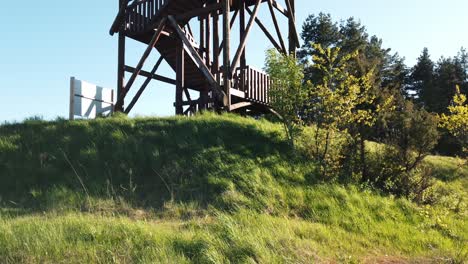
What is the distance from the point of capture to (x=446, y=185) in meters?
10.9

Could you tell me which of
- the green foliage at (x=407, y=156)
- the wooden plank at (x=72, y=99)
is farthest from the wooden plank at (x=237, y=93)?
the green foliage at (x=407, y=156)

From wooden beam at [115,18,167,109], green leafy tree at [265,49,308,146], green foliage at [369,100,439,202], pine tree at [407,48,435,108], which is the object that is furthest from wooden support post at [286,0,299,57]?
pine tree at [407,48,435,108]

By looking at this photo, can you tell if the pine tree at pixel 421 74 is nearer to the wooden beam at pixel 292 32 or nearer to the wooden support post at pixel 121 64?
the wooden beam at pixel 292 32

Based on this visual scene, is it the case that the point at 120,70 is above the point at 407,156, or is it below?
above

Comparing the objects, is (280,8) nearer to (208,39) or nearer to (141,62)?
(208,39)

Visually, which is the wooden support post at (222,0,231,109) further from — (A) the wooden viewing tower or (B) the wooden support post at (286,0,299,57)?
(B) the wooden support post at (286,0,299,57)

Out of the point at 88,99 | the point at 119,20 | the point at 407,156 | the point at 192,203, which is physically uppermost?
the point at 119,20

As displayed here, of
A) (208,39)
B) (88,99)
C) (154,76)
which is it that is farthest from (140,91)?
(208,39)

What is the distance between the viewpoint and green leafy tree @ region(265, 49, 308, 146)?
9.21 m

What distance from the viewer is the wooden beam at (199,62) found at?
38.5 feet

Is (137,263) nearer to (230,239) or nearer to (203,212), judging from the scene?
(230,239)

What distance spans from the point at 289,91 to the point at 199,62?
160 inches

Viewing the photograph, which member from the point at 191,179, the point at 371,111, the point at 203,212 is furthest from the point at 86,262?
the point at 371,111

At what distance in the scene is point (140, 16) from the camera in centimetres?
1400
